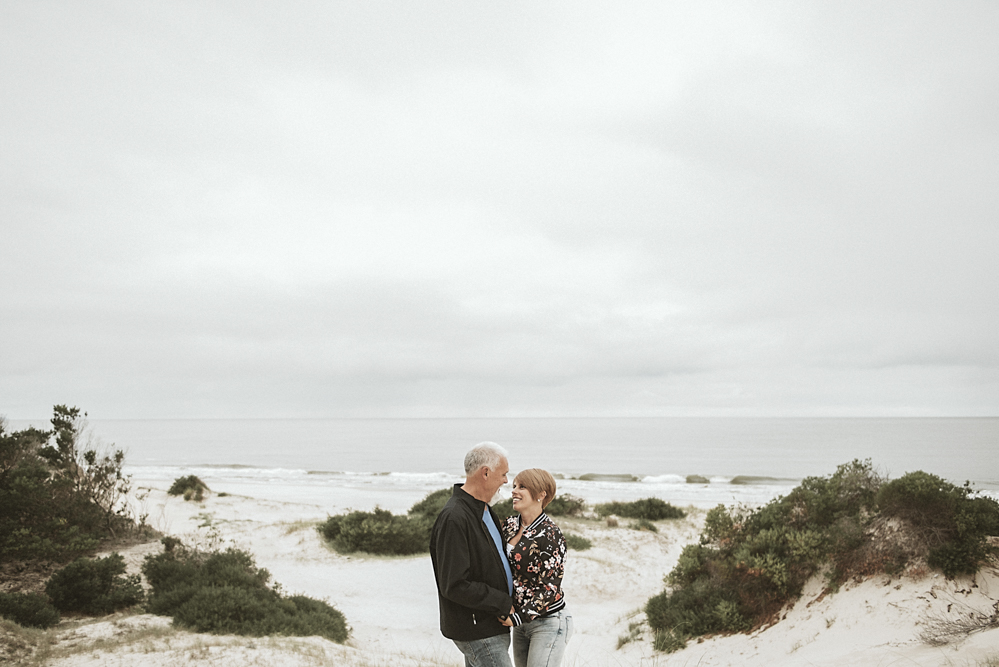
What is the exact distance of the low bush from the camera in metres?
8.71

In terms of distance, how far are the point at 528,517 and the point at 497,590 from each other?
2.10 feet

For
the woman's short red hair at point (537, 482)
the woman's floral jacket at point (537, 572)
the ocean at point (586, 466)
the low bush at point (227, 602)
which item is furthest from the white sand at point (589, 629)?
the ocean at point (586, 466)

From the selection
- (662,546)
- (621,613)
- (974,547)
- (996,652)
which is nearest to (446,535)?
(996,652)

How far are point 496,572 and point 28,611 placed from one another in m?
8.98

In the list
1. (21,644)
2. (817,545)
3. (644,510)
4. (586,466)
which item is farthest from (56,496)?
(586,466)

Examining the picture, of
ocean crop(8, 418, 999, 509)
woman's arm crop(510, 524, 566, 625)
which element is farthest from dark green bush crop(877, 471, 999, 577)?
ocean crop(8, 418, 999, 509)

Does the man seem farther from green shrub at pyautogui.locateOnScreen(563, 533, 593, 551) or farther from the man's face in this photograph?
green shrub at pyautogui.locateOnScreen(563, 533, 593, 551)

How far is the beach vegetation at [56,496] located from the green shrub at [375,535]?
17.5ft

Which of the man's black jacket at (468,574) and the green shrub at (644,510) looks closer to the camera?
the man's black jacket at (468,574)

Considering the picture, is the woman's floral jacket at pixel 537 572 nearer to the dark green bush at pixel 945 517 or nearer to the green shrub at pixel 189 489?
the dark green bush at pixel 945 517

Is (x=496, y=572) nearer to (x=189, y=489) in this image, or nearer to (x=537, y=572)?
(x=537, y=572)

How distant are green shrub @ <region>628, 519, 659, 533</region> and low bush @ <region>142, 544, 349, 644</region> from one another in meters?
12.4

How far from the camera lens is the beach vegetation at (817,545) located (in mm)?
7910

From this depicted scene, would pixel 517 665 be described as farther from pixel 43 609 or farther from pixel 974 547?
pixel 43 609
